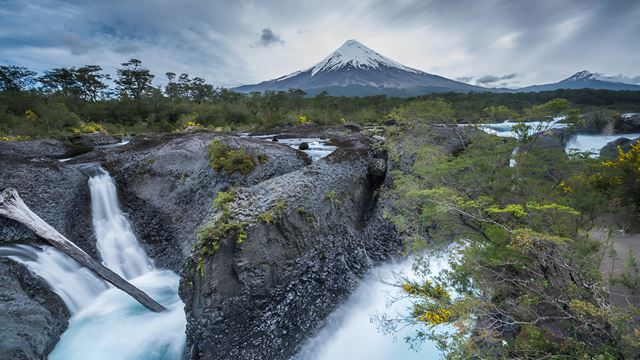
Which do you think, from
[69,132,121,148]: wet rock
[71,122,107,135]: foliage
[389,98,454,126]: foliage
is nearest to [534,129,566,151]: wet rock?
[389,98,454,126]: foliage

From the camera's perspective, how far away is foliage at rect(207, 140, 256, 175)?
859 centimetres

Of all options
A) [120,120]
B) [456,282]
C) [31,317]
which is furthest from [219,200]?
[120,120]

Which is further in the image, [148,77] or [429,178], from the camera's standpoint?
[148,77]

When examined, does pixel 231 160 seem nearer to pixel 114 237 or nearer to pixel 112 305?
pixel 114 237

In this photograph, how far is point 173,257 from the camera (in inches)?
310

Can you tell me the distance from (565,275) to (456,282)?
1.47 m

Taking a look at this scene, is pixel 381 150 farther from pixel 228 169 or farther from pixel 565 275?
pixel 565 275

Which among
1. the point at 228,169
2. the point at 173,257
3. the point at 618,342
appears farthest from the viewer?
the point at 228,169

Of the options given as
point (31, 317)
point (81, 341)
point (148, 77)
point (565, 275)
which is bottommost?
point (81, 341)

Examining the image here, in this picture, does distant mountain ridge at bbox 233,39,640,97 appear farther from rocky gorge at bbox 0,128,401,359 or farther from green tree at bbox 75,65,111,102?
rocky gorge at bbox 0,128,401,359

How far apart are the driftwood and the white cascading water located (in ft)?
0.95

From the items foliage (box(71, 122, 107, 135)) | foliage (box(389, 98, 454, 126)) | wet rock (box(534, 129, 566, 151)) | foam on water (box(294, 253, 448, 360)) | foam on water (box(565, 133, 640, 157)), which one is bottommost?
foam on water (box(294, 253, 448, 360))

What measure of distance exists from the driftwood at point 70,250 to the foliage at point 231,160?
3.47 metres

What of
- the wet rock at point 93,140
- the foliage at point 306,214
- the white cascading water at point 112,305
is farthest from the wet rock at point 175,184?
the wet rock at point 93,140
